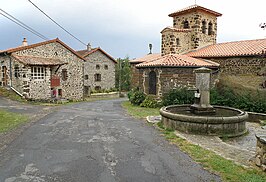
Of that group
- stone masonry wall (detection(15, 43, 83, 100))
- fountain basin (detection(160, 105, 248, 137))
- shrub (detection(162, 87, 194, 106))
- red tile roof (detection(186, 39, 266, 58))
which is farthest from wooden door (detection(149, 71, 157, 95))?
stone masonry wall (detection(15, 43, 83, 100))

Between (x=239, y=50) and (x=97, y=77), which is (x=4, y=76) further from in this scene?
(x=239, y=50)

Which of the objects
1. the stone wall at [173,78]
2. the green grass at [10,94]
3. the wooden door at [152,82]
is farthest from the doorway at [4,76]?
the stone wall at [173,78]

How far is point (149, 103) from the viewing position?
1587cm

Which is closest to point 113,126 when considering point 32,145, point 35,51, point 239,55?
point 32,145

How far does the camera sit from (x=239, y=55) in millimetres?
15758

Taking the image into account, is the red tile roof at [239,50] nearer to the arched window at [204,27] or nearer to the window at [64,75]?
the arched window at [204,27]

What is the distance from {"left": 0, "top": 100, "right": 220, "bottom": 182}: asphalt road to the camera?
4.36 meters

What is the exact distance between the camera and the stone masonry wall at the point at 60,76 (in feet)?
61.6

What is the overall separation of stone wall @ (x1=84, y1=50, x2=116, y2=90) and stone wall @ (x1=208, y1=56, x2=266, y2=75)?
62.8 ft

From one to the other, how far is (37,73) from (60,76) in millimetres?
2865

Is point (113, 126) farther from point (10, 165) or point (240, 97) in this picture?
point (240, 97)

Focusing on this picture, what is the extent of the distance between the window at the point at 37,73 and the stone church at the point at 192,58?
831cm

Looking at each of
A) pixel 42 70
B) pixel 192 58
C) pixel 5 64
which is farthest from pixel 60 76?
pixel 192 58

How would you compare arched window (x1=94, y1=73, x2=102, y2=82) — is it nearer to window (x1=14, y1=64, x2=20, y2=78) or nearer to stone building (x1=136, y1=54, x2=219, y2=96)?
window (x1=14, y1=64, x2=20, y2=78)
